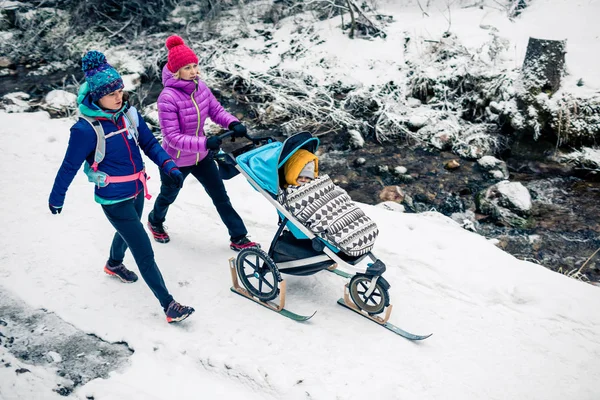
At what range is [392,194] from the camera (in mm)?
6039

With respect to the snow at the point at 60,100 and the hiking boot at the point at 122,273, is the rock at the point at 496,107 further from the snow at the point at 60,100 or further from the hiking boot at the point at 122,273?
the snow at the point at 60,100

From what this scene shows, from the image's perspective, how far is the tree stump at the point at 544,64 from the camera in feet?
20.8

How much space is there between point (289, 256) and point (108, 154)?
155 cm

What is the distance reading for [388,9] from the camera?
978 centimetres

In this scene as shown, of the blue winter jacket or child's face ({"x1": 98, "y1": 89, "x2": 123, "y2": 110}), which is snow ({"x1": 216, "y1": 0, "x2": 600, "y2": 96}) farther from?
child's face ({"x1": 98, "y1": 89, "x2": 123, "y2": 110})

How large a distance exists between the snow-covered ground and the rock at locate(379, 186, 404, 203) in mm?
925

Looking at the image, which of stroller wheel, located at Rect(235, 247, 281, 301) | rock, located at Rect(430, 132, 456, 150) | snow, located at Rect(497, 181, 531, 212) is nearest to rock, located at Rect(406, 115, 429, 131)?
rock, located at Rect(430, 132, 456, 150)

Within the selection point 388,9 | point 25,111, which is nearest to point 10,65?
point 25,111

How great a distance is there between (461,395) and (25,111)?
25.7ft

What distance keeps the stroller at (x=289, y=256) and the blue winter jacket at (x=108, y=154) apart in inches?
24.8

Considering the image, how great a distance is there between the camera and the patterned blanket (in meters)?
3.38

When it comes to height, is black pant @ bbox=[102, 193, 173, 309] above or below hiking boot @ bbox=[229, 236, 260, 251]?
above

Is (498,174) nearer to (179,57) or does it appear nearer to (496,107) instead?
(496,107)

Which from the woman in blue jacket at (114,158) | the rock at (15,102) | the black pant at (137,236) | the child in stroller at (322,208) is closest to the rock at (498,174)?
the child in stroller at (322,208)
